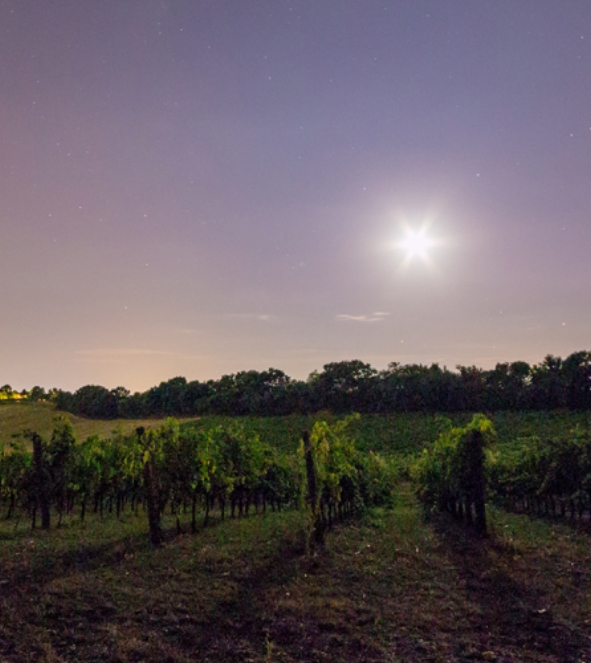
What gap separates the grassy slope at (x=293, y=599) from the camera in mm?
7191

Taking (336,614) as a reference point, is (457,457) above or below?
above

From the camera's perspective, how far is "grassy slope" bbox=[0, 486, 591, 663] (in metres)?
7.19

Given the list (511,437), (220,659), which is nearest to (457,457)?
(220,659)

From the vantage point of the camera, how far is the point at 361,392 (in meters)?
96.8

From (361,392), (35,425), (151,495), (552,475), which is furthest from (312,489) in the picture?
(361,392)

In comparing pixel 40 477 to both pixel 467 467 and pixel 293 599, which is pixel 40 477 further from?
pixel 467 467

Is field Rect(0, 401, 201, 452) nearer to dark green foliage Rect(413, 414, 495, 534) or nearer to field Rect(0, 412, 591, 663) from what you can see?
dark green foliage Rect(413, 414, 495, 534)

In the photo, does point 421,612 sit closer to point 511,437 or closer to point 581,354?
point 511,437

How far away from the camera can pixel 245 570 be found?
36.0 feet

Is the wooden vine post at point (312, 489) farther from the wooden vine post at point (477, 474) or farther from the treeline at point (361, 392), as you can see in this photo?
the treeline at point (361, 392)

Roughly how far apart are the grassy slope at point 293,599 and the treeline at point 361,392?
72.8 meters

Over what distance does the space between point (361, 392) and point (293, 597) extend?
8865 centimetres

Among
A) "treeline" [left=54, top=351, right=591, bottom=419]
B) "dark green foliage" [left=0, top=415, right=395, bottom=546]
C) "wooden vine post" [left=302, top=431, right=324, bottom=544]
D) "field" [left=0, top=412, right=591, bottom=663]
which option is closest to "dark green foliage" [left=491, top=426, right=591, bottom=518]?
"field" [left=0, top=412, right=591, bottom=663]

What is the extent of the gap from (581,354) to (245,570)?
86.5 meters
